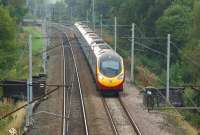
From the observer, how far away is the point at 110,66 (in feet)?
122

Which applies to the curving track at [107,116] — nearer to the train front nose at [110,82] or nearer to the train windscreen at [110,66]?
the train front nose at [110,82]

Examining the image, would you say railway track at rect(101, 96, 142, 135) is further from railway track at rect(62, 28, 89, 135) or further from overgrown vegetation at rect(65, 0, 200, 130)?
overgrown vegetation at rect(65, 0, 200, 130)

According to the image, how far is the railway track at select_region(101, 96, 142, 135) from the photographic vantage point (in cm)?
2728

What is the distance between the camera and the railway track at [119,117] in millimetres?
27281

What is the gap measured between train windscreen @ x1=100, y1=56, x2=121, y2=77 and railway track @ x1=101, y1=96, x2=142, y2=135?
171cm

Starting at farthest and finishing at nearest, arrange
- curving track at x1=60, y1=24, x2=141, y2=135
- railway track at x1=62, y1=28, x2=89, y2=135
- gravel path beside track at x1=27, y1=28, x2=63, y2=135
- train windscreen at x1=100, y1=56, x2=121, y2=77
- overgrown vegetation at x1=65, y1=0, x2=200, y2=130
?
1. overgrown vegetation at x1=65, y1=0, x2=200, y2=130
2. train windscreen at x1=100, y1=56, x2=121, y2=77
3. railway track at x1=62, y1=28, x2=89, y2=135
4. gravel path beside track at x1=27, y1=28, x2=63, y2=135
5. curving track at x1=60, y1=24, x2=141, y2=135

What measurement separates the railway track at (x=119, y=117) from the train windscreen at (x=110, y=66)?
171cm

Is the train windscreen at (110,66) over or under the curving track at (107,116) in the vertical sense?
over

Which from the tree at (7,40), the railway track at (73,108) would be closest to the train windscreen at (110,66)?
the railway track at (73,108)

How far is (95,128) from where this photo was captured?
2809cm

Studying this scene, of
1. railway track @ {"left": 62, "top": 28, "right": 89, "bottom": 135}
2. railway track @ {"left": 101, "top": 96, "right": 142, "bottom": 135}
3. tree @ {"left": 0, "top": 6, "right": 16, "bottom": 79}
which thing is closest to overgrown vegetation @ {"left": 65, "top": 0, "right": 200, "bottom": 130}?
railway track @ {"left": 101, "top": 96, "right": 142, "bottom": 135}

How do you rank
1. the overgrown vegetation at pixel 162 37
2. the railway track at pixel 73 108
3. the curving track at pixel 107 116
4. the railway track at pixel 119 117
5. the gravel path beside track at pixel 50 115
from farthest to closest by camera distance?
the overgrown vegetation at pixel 162 37 < the railway track at pixel 73 108 < the gravel path beside track at pixel 50 115 < the curving track at pixel 107 116 < the railway track at pixel 119 117

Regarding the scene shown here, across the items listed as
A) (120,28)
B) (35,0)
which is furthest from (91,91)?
(35,0)

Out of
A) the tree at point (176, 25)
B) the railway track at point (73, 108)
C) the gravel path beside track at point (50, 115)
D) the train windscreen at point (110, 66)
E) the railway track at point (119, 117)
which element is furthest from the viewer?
the tree at point (176, 25)
